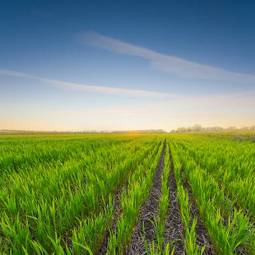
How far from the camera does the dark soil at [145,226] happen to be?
1.94 meters

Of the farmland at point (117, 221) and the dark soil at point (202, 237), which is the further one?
the dark soil at point (202, 237)

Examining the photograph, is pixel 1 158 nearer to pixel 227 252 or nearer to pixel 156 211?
pixel 156 211

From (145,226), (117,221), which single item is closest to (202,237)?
(145,226)

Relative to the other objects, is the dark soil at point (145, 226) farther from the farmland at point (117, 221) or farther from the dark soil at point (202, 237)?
the dark soil at point (202, 237)

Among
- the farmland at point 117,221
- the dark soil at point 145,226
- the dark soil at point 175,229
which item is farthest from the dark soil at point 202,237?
the dark soil at point 145,226

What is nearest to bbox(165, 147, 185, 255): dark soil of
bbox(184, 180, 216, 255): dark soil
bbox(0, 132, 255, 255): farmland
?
bbox(0, 132, 255, 255): farmland

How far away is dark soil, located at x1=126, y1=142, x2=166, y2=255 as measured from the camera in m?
1.94

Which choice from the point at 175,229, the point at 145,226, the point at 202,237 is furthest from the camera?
the point at 145,226

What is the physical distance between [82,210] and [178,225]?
110 centimetres

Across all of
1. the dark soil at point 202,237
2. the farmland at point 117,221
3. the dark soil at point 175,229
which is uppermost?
the farmland at point 117,221

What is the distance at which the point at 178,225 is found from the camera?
7.91 feet

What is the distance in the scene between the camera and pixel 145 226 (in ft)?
7.93

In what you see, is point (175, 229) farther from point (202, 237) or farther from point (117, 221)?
point (117, 221)

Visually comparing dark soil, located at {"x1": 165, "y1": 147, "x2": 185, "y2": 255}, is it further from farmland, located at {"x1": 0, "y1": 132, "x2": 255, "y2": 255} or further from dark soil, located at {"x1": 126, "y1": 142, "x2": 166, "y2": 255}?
dark soil, located at {"x1": 126, "y1": 142, "x2": 166, "y2": 255}
